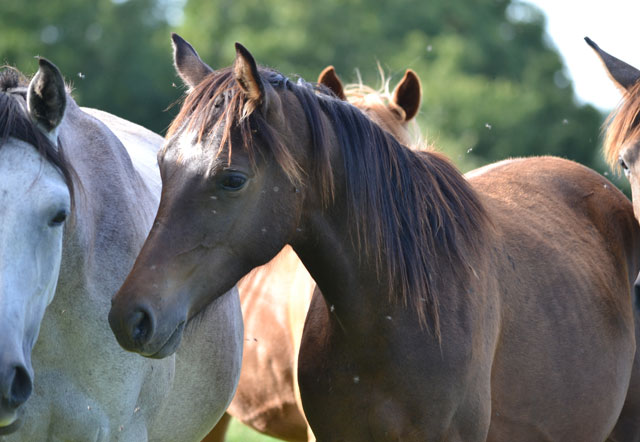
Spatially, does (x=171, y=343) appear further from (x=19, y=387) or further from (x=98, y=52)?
(x=98, y=52)

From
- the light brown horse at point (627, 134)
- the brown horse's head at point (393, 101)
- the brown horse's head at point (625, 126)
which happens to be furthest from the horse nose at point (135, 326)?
the brown horse's head at point (393, 101)

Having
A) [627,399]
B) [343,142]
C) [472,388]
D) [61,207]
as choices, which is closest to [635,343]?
[627,399]

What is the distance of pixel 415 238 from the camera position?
3.39 meters

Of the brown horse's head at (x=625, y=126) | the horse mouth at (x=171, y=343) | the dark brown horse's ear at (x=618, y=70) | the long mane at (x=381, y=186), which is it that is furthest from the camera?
the dark brown horse's ear at (x=618, y=70)

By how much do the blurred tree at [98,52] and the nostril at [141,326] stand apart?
2720 cm

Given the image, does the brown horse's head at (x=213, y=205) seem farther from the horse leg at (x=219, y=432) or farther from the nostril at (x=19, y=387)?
the horse leg at (x=219, y=432)

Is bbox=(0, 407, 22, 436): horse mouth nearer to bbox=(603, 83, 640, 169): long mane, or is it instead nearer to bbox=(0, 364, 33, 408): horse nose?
bbox=(0, 364, 33, 408): horse nose

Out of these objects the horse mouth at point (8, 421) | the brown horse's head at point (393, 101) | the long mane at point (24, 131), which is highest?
the long mane at point (24, 131)

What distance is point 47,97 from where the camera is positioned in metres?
2.96

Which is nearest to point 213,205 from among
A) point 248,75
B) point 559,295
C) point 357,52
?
point 248,75

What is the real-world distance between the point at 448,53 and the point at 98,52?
13541 mm

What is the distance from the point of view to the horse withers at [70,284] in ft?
8.96

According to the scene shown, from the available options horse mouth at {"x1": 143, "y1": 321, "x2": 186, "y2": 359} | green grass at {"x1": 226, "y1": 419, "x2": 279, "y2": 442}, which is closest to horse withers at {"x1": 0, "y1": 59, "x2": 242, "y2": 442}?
horse mouth at {"x1": 143, "y1": 321, "x2": 186, "y2": 359}

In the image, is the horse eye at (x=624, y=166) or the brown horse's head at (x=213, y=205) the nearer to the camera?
the brown horse's head at (x=213, y=205)
